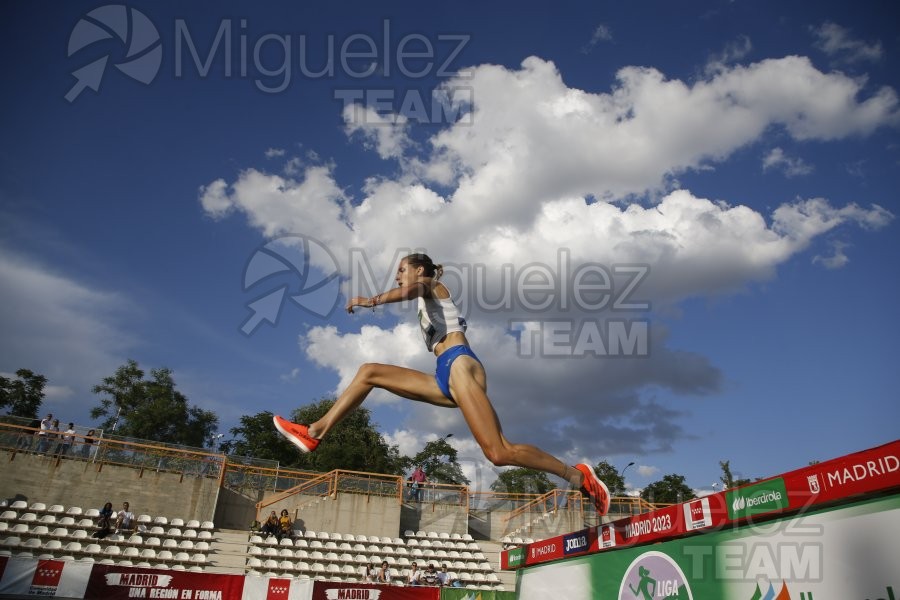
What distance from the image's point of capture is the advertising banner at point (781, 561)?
564cm

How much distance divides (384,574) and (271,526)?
14.1 feet

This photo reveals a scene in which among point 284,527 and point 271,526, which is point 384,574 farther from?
point 271,526

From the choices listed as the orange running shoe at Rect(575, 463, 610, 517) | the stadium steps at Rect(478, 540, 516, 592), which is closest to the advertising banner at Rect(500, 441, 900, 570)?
the orange running shoe at Rect(575, 463, 610, 517)

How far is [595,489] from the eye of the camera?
20.2 ft

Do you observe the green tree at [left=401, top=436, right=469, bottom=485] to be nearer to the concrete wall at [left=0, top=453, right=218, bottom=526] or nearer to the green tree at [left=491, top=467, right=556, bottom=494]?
the green tree at [left=491, top=467, right=556, bottom=494]

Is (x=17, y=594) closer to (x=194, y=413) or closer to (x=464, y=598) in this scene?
(x=464, y=598)

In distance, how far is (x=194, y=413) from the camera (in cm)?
5797

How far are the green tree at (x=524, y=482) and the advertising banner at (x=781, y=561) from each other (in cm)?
5687

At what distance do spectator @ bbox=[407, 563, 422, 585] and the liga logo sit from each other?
31.2ft

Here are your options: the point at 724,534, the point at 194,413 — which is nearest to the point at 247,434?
the point at 194,413

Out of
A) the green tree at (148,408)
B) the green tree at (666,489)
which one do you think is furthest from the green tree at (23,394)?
the green tree at (666,489)

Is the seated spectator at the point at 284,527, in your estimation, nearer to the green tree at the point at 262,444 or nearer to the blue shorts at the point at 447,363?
the blue shorts at the point at 447,363

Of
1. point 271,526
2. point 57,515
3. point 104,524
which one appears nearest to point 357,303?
point 104,524

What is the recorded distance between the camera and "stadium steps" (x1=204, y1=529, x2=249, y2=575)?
16.5 m
